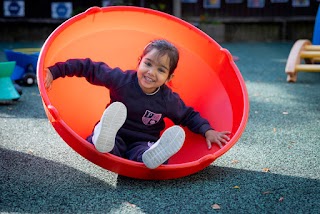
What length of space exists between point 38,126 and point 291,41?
5.05 metres

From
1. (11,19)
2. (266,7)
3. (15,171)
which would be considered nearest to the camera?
(15,171)

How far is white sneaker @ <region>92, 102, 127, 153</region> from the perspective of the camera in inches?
61.4

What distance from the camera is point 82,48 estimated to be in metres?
2.22

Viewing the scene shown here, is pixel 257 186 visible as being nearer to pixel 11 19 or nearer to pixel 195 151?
pixel 195 151

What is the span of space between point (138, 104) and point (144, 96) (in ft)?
0.12

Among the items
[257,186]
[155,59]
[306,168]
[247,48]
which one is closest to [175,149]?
[257,186]

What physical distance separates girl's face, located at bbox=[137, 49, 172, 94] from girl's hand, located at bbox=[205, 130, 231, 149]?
0.26 metres

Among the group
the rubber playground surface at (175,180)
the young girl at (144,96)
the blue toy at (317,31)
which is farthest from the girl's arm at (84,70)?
the blue toy at (317,31)

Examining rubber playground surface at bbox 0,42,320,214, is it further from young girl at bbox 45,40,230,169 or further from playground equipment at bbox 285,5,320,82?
playground equipment at bbox 285,5,320,82

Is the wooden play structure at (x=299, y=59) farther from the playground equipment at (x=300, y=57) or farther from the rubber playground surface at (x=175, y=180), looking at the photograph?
the rubber playground surface at (x=175, y=180)

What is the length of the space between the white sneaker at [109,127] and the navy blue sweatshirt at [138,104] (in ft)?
0.96

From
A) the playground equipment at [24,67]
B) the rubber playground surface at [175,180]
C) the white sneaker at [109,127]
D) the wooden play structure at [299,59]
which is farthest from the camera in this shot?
the wooden play structure at [299,59]

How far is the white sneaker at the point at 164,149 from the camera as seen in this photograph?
1569 mm

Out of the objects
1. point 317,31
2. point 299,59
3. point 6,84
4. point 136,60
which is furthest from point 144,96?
point 317,31
